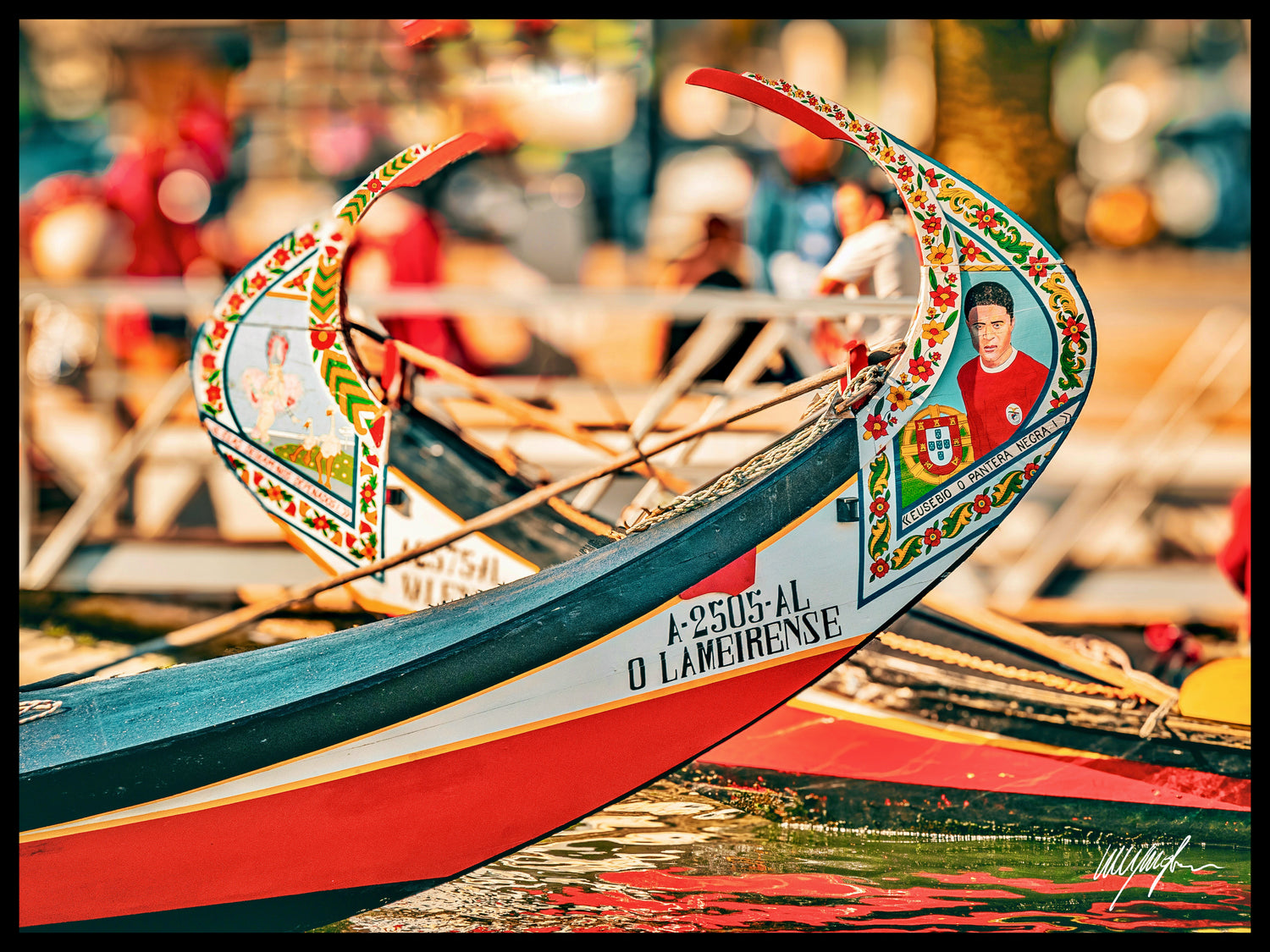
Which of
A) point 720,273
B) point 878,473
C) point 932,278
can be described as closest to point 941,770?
point 878,473

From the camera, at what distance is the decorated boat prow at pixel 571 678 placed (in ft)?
8.43

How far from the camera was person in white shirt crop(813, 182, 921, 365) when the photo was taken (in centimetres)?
370

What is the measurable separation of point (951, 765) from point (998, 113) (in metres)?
3.88

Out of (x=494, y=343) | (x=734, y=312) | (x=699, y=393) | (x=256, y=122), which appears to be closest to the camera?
(x=734, y=312)

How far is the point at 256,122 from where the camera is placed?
10.0m

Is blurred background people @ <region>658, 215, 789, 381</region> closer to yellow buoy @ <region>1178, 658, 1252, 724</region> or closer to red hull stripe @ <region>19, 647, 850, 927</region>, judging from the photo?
yellow buoy @ <region>1178, 658, 1252, 724</region>

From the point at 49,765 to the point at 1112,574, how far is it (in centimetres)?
389

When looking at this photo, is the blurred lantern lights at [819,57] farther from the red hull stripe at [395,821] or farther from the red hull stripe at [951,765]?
Result: the red hull stripe at [395,821]

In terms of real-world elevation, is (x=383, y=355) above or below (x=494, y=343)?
below

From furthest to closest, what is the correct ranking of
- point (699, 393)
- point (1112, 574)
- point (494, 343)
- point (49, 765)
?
point (494, 343), point (1112, 574), point (699, 393), point (49, 765)

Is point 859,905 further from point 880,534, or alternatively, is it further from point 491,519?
point 491,519
